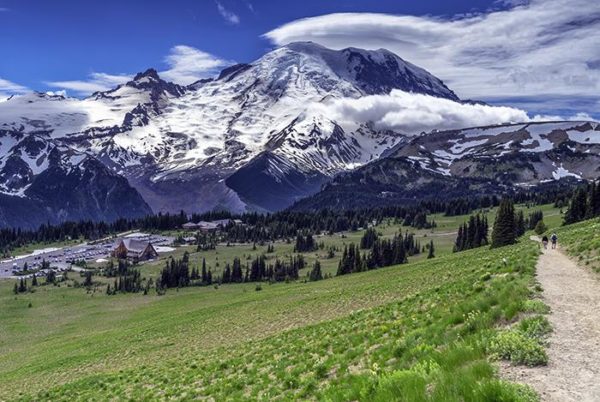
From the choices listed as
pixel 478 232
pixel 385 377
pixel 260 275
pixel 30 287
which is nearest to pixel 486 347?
pixel 385 377

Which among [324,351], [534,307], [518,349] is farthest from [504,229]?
[518,349]

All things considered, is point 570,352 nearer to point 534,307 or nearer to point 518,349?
point 518,349

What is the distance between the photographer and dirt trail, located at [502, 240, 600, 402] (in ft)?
35.6

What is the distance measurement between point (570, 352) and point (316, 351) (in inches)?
562

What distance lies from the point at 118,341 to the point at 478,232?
99.5 metres

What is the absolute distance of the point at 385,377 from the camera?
13.1 m

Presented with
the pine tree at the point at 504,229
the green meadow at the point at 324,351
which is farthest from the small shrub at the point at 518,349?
the pine tree at the point at 504,229

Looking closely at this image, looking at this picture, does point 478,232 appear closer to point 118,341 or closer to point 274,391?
point 118,341

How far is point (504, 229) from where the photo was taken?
88812 mm

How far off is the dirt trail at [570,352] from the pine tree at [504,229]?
64869mm

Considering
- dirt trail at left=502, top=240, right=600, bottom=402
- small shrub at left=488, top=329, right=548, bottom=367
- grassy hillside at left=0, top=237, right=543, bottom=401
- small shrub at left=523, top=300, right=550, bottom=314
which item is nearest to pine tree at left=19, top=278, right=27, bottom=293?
grassy hillside at left=0, top=237, right=543, bottom=401

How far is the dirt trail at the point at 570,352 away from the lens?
35.6 ft

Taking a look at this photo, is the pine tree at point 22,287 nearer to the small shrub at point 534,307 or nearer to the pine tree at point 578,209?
the pine tree at point 578,209

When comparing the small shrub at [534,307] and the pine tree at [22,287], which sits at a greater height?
the small shrub at [534,307]
